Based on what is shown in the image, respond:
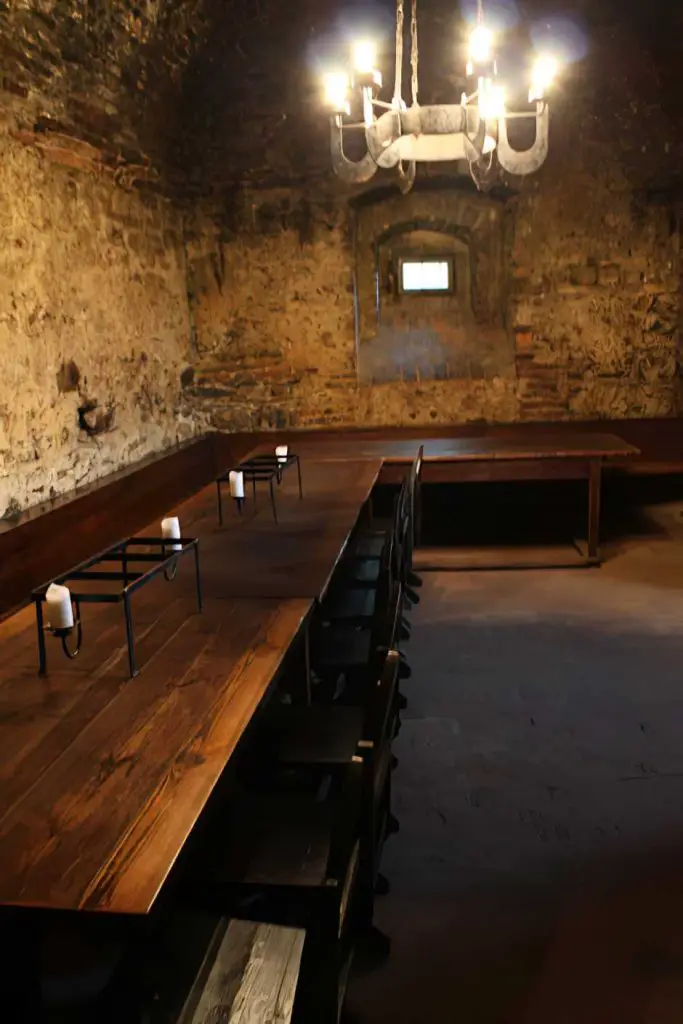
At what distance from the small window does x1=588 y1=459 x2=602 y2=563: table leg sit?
226 centimetres

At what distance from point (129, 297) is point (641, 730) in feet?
14.1

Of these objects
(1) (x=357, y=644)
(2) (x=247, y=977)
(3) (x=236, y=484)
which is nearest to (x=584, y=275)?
(3) (x=236, y=484)

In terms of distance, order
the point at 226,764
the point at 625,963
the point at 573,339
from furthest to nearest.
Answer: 1. the point at 573,339
2. the point at 625,963
3. the point at 226,764

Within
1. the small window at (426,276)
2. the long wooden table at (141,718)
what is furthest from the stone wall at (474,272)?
the long wooden table at (141,718)

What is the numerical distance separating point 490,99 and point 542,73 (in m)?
0.27

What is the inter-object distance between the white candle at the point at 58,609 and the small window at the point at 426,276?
5.52m

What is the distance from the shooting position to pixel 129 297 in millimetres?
5906

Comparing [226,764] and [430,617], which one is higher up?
[226,764]

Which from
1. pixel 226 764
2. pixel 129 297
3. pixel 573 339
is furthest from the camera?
pixel 573 339

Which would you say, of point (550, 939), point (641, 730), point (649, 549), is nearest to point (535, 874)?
point (550, 939)

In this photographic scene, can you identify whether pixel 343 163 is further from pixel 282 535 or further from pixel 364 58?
pixel 282 535

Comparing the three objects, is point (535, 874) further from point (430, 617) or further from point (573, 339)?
point (573, 339)

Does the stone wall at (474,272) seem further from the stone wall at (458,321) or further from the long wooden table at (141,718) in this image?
the long wooden table at (141,718)

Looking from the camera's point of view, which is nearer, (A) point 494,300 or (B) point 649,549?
(B) point 649,549
